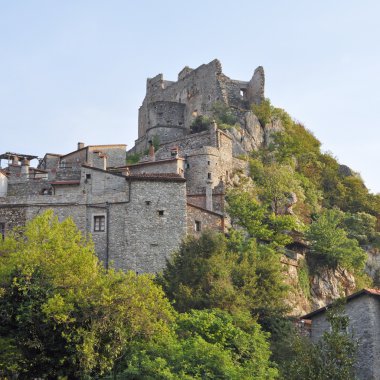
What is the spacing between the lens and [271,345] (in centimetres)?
3338

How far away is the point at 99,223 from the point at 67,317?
1569cm

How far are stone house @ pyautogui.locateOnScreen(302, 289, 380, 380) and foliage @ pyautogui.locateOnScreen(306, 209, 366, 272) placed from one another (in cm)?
1409

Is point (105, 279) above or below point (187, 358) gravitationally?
A: above

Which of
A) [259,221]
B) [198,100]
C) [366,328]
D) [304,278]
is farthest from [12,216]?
[198,100]

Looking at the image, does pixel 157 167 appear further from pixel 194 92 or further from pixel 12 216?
pixel 194 92

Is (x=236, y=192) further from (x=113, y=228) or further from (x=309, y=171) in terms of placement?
(x=309, y=171)

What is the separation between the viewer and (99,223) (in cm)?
4316

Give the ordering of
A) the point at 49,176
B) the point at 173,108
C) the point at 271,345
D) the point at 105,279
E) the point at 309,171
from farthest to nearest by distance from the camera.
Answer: the point at 173,108, the point at 309,171, the point at 49,176, the point at 271,345, the point at 105,279

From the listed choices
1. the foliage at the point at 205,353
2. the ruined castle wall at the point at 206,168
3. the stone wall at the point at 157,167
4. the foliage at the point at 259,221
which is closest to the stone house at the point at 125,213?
the foliage at the point at 259,221

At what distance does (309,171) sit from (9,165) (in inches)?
1107

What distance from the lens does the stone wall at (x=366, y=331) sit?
103 feet

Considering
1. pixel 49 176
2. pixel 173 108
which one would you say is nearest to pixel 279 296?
pixel 49 176

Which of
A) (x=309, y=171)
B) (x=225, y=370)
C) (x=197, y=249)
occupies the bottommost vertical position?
(x=225, y=370)

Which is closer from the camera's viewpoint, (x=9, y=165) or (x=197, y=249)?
(x=197, y=249)
